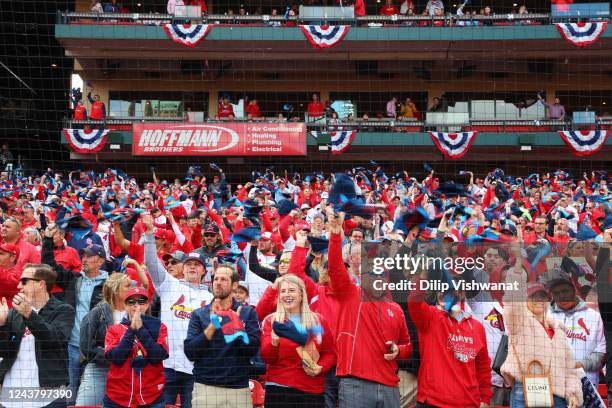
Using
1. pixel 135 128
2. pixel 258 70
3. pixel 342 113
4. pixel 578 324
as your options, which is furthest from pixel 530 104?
pixel 578 324

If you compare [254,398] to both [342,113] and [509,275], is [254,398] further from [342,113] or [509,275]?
[342,113]

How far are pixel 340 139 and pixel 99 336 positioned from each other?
16.9m

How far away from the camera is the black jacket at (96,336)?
18.3ft

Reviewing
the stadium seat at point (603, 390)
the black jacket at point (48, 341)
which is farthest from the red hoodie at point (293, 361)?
the stadium seat at point (603, 390)

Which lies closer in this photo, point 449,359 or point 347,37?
point 449,359

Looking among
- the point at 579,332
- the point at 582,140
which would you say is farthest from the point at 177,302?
the point at 582,140

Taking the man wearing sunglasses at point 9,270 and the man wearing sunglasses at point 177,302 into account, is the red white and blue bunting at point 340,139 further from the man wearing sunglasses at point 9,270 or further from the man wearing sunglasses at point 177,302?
the man wearing sunglasses at point 177,302

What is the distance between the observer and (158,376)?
17.9 feet

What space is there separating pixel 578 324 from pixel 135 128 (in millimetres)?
17363

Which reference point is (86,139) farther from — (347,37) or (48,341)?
(48,341)

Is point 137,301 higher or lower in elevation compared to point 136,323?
higher

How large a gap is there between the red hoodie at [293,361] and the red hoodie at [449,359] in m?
0.65

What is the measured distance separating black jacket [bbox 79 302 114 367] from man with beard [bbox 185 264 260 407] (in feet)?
2.47

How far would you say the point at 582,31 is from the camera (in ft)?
71.9
